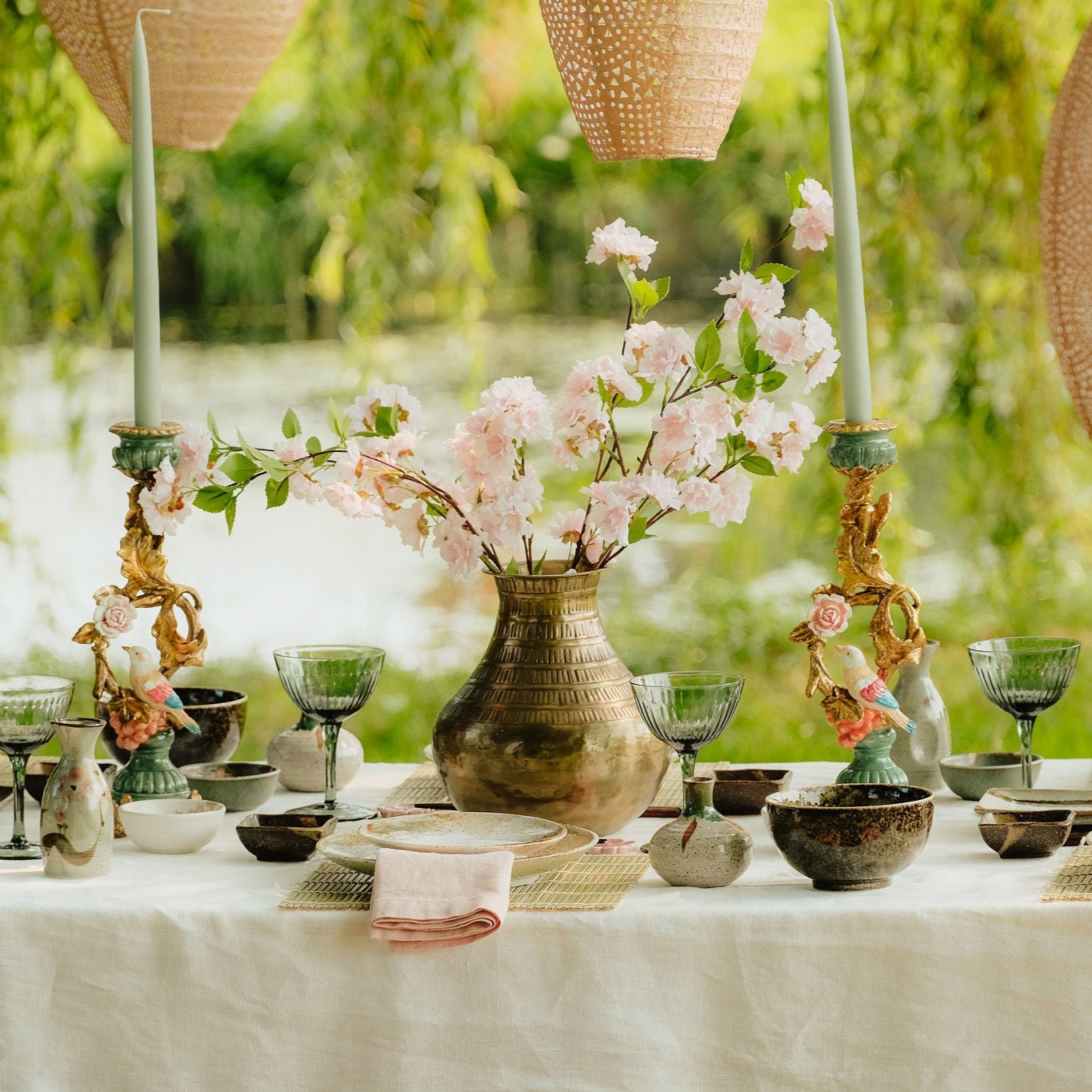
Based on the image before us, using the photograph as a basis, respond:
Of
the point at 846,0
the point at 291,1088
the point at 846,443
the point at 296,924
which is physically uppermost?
the point at 846,0

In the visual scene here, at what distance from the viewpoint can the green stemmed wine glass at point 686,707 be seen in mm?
1175

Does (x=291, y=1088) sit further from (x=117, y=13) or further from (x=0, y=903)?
(x=117, y=13)

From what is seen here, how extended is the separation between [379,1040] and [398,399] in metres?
0.46

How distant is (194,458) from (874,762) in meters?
0.58

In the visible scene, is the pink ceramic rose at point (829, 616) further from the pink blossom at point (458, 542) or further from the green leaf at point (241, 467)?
the green leaf at point (241, 467)

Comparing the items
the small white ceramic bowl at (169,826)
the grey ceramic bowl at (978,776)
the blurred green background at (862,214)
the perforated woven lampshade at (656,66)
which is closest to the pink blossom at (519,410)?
the perforated woven lampshade at (656,66)

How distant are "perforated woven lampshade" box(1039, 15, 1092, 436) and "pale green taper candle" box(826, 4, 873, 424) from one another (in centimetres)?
40

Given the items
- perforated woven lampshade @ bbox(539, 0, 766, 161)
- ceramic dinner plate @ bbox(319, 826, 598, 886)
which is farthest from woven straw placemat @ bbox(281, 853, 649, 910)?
perforated woven lampshade @ bbox(539, 0, 766, 161)

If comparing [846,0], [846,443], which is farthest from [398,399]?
[846,0]

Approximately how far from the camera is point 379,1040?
1077mm

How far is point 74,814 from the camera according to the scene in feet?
3.85

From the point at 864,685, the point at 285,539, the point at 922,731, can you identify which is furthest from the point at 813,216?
the point at 285,539

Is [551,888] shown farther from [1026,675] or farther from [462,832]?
[1026,675]

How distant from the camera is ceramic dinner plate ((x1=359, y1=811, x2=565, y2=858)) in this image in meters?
1.15
